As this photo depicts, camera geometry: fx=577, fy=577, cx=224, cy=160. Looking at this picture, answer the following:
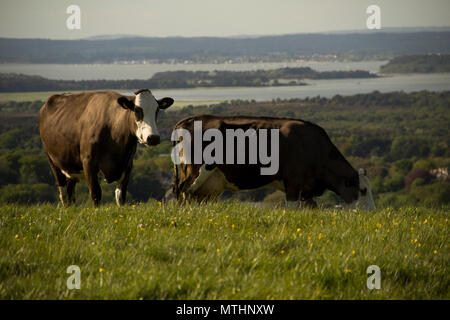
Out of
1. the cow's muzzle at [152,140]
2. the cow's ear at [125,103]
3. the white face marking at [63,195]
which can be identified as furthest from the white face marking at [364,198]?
the white face marking at [63,195]

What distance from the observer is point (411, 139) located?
13262 centimetres

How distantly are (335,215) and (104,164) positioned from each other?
4.10 meters

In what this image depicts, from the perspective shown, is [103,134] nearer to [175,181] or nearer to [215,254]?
[175,181]

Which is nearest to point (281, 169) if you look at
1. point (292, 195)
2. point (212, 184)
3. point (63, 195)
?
point (292, 195)

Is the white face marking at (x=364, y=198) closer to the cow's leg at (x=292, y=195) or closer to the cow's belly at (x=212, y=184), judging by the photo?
the cow's leg at (x=292, y=195)

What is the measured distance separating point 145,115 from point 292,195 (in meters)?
3.09

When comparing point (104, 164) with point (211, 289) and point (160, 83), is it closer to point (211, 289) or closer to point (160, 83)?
point (211, 289)

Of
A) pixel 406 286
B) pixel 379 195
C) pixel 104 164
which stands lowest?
pixel 379 195

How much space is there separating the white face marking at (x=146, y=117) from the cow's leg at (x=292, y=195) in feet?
9.00

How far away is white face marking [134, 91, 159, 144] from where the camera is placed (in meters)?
9.69

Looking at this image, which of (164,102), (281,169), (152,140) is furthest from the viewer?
(281,169)

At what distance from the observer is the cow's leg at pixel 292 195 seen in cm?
1066

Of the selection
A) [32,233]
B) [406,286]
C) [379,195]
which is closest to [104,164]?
[32,233]

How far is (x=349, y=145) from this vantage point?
121250 mm
